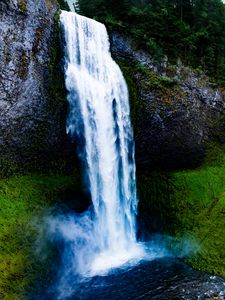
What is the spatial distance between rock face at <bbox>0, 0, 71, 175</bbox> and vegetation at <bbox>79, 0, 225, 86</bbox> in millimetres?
3790

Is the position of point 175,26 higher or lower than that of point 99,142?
higher

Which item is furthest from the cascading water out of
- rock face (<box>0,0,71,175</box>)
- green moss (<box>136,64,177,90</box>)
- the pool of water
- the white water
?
the pool of water

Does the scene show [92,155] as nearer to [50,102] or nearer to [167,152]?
[50,102]

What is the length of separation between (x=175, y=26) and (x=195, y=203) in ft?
28.8

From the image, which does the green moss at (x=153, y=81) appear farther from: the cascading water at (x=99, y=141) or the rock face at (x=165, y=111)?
the cascading water at (x=99, y=141)

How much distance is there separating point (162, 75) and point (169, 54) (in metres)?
1.48

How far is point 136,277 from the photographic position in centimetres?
1301

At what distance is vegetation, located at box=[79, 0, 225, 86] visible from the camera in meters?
18.5

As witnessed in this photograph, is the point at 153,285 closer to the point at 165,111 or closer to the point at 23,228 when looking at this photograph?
the point at 23,228

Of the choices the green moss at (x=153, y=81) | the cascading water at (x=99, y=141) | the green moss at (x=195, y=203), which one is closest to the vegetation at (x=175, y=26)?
the green moss at (x=153, y=81)

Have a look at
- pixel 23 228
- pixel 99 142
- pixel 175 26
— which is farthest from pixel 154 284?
pixel 175 26

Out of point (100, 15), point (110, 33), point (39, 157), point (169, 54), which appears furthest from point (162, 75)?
point (39, 157)

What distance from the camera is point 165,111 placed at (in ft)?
57.1

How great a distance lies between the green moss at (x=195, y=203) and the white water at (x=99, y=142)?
101 centimetres
